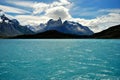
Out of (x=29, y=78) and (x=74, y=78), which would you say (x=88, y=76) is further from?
(x=29, y=78)

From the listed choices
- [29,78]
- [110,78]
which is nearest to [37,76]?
[29,78]

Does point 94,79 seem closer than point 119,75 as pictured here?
Yes

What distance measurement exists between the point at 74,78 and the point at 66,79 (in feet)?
5.11

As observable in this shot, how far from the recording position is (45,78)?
3375 cm

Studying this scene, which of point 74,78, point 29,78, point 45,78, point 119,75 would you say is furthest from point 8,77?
point 119,75

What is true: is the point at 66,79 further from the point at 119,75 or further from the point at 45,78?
the point at 119,75

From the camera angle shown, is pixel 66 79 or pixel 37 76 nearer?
pixel 66 79

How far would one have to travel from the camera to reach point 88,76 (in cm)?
3512

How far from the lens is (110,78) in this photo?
109 feet

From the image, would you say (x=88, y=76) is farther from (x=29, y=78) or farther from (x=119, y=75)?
(x=29, y=78)

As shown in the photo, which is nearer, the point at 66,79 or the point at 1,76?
the point at 66,79

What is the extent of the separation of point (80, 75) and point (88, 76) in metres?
1.63

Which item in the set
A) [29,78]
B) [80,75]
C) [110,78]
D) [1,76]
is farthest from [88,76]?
[1,76]

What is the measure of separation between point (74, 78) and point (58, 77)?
2.94 meters
